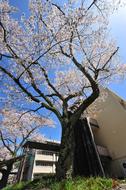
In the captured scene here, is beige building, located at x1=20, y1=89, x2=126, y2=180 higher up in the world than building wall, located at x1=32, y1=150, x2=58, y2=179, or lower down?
lower down

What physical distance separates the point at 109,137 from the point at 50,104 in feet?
21.4

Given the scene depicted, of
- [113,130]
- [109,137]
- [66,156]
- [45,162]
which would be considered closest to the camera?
[66,156]

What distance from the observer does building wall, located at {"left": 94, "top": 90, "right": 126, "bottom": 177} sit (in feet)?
44.1

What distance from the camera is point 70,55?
10.6 metres

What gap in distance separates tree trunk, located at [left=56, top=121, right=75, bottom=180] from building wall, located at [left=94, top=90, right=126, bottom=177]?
18.8 ft

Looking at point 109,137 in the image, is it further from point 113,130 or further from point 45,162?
point 45,162

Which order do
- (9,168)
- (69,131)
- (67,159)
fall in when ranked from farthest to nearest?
(9,168) → (69,131) → (67,159)

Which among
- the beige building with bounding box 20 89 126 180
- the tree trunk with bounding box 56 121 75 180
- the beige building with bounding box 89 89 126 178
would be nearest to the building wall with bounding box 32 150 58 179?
the beige building with bounding box 20 89 126 180

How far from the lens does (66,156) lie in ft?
28.3

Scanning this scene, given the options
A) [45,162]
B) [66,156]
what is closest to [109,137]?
[66,156]

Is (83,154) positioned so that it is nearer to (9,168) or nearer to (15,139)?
(9,168)

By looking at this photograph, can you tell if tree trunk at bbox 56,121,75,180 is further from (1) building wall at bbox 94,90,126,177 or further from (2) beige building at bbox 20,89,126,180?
(1) building wall at bbox 94,90,126,177

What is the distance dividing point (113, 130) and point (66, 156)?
675 centimetres

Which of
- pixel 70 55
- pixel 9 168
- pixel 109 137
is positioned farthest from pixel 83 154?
pixel 9 168
